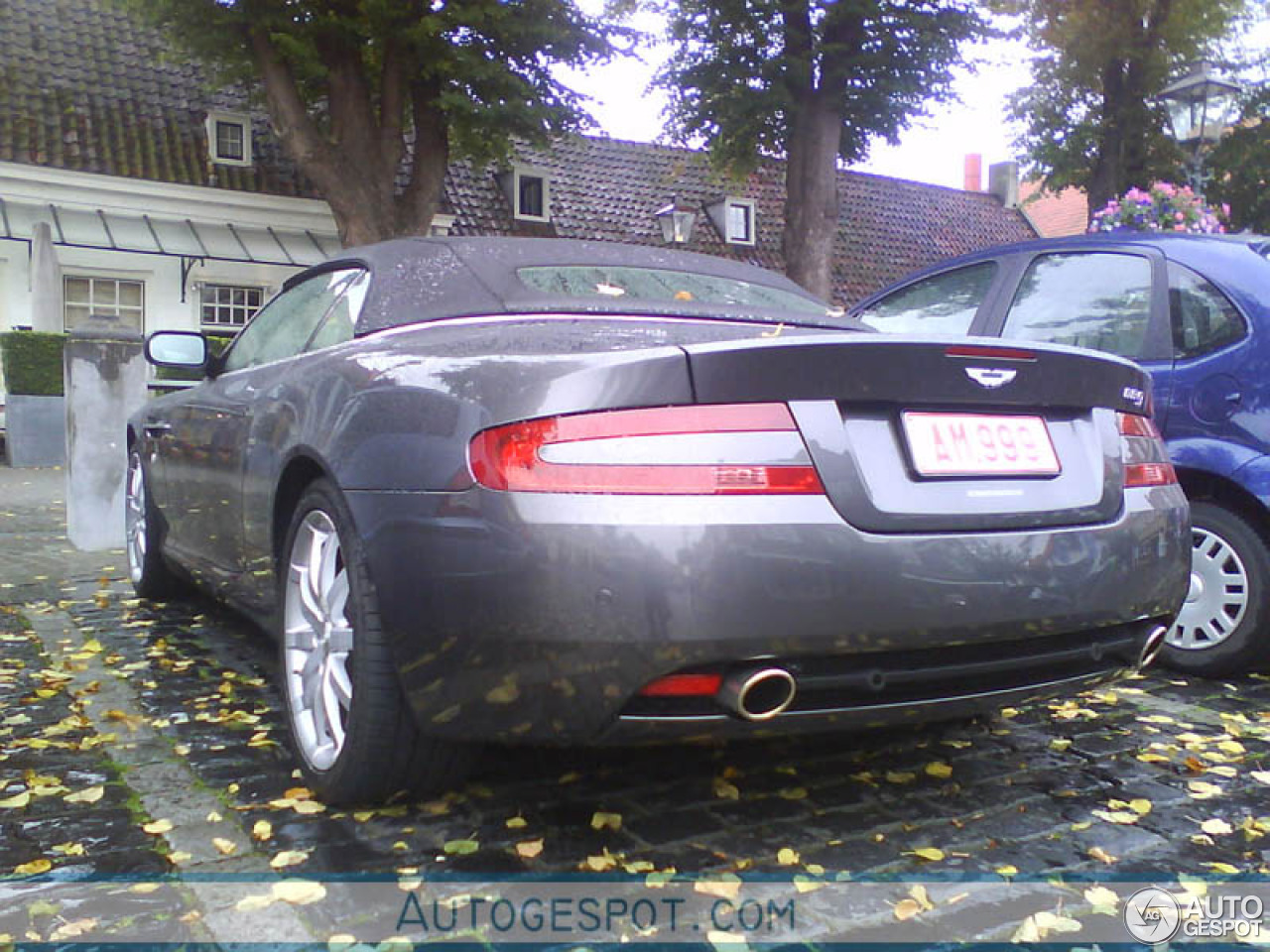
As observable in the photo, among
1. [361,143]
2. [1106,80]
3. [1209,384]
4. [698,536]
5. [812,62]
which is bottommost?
[698,536]

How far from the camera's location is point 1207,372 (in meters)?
4.13

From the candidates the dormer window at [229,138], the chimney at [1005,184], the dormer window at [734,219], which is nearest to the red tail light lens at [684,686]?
the dormer window at [229,138]

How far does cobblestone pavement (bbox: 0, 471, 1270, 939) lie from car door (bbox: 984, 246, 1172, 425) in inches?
51.3

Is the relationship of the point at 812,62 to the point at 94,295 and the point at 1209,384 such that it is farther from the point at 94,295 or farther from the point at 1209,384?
the point at 94,295

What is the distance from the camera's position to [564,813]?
274 cm

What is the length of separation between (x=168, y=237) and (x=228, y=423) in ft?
55.7

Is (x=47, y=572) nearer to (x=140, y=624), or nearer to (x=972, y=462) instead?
(x=140, y=624)

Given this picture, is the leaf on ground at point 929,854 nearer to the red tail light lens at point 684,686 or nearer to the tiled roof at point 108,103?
the red tail light lens at point 684,686

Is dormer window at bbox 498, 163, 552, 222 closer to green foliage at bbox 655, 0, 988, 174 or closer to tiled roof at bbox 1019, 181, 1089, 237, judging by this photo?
green foliage at bbox 655, 0, 988, 174

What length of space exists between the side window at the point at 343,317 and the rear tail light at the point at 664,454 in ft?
3.92

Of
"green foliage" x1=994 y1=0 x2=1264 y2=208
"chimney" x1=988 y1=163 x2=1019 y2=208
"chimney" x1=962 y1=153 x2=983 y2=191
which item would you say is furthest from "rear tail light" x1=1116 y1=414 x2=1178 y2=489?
"chimney" x1=962 y1=153 x2=983 y2=191

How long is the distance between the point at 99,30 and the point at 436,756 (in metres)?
21.6

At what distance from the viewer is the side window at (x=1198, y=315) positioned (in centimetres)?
412

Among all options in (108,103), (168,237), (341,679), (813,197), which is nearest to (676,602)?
(341,679)
